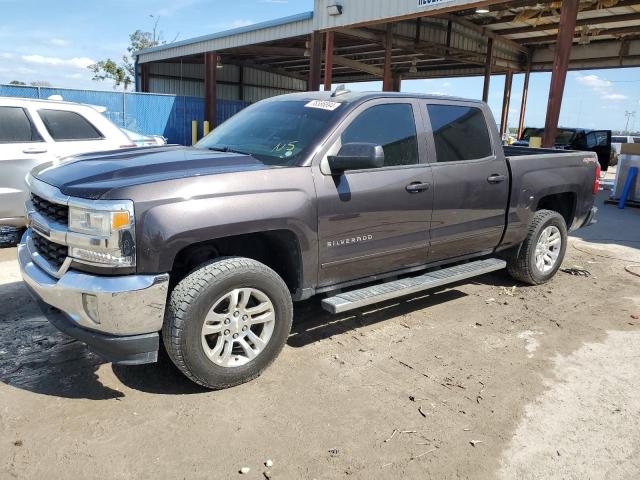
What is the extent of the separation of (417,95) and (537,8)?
1285 centimetres

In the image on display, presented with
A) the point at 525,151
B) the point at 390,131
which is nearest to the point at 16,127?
the point at 390,131

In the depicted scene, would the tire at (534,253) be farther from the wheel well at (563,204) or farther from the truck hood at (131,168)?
the truck hood at (131,168)

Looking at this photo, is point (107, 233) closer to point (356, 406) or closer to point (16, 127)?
point (356, 406)

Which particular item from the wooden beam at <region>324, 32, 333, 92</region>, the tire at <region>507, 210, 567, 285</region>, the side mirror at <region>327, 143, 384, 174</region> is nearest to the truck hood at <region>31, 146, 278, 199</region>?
the side mirror at <region>327, 143, 384, 174</region>

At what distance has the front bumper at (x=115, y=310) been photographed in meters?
2.83

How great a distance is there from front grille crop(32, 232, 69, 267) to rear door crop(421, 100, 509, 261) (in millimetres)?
2771

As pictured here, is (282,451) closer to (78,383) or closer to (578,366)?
(78,383)

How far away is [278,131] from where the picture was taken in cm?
405

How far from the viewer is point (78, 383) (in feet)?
11.0

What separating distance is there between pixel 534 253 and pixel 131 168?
4247mm

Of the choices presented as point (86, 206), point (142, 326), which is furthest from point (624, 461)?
point (86, 206)

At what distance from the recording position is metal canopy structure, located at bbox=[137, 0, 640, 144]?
13297 mm

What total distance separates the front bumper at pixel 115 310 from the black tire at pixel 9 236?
14.4 ft

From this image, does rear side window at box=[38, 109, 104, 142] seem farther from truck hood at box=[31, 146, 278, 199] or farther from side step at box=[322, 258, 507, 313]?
side step at box=[322, 258, 507, 313]
